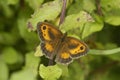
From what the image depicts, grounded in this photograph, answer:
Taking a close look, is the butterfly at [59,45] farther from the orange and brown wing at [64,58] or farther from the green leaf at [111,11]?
the green leaf at [111,11]

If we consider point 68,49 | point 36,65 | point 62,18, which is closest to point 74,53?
point 68,49

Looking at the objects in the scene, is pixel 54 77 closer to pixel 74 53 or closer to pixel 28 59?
pixel 74 53

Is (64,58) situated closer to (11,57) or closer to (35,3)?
(35,3)

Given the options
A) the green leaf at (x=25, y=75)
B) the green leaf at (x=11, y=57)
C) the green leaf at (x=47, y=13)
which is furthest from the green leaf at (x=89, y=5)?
the green leaf at (x=11, y=57)

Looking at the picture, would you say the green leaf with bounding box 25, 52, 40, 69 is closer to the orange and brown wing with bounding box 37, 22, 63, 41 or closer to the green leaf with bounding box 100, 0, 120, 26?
the orange and brown wing with bounding box 37, 22, 63, 41

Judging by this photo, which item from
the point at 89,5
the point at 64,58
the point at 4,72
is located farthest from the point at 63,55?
the point at 4,72
